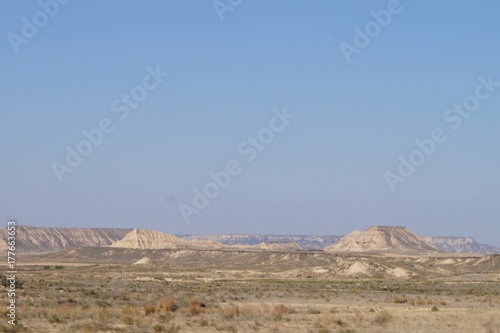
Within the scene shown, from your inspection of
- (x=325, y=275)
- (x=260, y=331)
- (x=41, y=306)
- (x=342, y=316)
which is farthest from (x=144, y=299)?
(x=325, y=275)

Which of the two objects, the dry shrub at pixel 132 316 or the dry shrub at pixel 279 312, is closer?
the dry shrub at pixel 132 316

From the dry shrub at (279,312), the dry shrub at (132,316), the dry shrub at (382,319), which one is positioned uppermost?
the dry shrub at (132,316)

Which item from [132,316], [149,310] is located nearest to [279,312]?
[149,310]

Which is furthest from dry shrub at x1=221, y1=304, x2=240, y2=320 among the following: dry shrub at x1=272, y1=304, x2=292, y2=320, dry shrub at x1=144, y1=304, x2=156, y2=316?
dry shrub at x1=144, y1=304, x2=156, y2=316

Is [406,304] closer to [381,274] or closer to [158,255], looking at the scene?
[381,274]

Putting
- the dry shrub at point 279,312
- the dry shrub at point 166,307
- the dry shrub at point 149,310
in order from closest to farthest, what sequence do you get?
the dry shrub at point 279,312 → the dry shrub at point 149,310 → the dry shrub at point 166,307

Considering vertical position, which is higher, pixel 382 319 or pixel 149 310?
pixel 149 310

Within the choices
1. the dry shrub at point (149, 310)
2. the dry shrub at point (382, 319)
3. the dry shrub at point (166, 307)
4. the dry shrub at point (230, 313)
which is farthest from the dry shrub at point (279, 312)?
the dry shrub at point (149, 310)

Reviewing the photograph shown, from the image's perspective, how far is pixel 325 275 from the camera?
3932 inches

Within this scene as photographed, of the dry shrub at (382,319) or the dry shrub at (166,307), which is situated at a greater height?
the dry shrub at (166,307)

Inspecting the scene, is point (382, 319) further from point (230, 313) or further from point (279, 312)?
point (230, 313)

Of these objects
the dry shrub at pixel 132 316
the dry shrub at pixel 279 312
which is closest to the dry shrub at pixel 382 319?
the dry shrub at pixel 279 312

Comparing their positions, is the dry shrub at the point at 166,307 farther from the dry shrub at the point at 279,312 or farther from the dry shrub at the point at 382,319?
the dry shrub at the point at 382,319

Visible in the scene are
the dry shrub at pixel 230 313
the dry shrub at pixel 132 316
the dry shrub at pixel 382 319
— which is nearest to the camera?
the dry shrub at pixel 132 316
